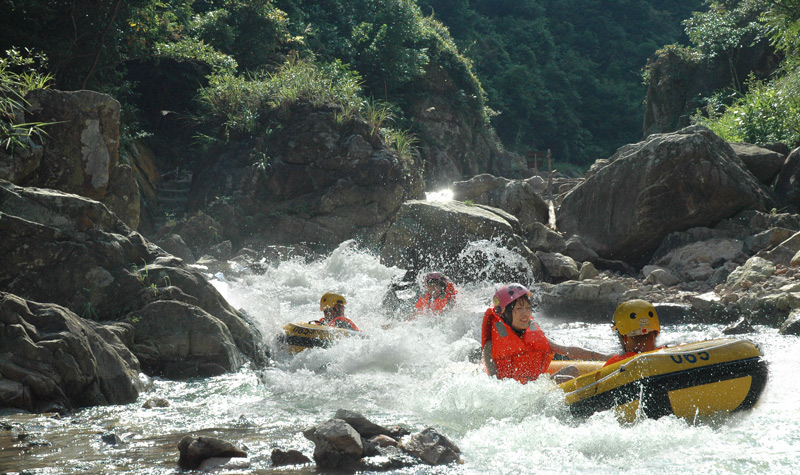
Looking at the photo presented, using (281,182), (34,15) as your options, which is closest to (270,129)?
(281,182)

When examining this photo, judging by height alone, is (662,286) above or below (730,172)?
below

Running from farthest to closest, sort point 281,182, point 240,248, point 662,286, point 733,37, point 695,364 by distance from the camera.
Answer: point 733,37, point 281,182, point 240,248, point 662,286, point 695,364

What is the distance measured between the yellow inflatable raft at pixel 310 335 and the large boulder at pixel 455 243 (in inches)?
214

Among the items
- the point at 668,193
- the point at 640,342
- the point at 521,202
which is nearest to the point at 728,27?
the point at 521,202

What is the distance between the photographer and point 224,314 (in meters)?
7.25

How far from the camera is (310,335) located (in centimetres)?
760

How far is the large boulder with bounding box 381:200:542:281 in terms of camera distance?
1276 cm

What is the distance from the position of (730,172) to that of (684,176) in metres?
0.90

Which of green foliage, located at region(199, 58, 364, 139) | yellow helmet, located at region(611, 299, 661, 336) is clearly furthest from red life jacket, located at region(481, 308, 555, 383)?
green foliage, located at region(199, 58, 364, 139)

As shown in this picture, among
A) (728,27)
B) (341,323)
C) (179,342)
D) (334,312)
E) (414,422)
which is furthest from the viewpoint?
(728,27)

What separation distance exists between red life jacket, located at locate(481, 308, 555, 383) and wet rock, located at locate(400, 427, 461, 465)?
1.37 metres

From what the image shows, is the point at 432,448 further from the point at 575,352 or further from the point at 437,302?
the point at 437,302

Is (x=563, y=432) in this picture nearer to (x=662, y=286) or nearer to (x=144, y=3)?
(x=662, y=286)

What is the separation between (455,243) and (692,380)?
907cm
